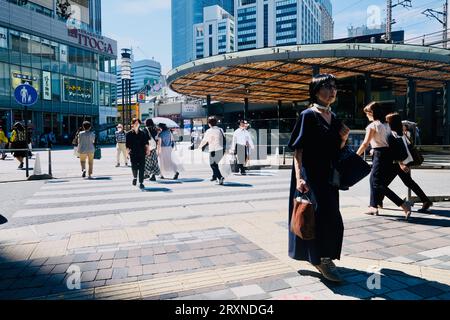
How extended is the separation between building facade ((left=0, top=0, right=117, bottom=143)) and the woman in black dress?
33.1m

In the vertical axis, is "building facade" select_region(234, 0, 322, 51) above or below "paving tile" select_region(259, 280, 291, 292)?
above

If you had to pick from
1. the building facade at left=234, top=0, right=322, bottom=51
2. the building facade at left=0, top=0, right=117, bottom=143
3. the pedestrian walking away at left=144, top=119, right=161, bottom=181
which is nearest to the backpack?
the pedestrian walking away at left=144, top=119, right=161, bottom=181

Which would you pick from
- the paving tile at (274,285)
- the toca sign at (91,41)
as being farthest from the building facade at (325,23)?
the paving tile at (274,285)

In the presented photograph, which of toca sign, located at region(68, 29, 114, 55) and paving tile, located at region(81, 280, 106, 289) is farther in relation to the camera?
toca sign, located at region(68, 29, 114, 55)

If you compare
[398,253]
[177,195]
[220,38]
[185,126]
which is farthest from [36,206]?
[220,38]

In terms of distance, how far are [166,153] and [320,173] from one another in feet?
25.4

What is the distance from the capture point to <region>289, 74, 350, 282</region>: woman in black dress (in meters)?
3.20

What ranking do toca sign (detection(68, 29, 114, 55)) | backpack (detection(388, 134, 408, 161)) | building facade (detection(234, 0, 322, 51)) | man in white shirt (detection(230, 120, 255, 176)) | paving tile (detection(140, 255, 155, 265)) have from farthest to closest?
building facade (detection(234, 0, 322, 51)) < toca sign (detection(68, 29, 114, 55)) < man in white shirt (detection(230, 120, 255, 176)) < backpack (detection(388, 134, 408, 161)) < paving tile (detection(140, 255, 155, 265))

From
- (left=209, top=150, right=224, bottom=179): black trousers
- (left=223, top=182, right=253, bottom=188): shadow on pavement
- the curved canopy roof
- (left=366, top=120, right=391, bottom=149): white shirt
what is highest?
the curved canopy roof

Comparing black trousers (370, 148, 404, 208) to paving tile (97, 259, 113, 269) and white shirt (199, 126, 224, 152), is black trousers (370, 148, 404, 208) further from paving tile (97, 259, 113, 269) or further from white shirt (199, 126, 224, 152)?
white shirt (199, 126, 224, 152)

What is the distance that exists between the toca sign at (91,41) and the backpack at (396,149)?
41.2m

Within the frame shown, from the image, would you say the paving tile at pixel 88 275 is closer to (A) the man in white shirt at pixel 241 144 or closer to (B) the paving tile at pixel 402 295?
(B) the paving tile at pixel 402 295

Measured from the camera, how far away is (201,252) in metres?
4.01

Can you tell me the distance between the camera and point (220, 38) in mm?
161250
